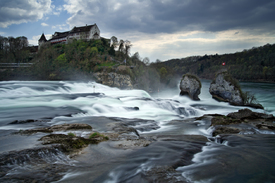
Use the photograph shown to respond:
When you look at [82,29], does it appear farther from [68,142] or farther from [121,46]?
[68,142]

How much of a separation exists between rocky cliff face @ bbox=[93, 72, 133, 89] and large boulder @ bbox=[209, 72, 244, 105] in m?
26.1

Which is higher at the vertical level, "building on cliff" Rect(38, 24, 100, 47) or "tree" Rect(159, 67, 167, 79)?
"building on cliff" Rect(38, 24, 100, 47)

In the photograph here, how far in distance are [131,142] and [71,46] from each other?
62.6 meters

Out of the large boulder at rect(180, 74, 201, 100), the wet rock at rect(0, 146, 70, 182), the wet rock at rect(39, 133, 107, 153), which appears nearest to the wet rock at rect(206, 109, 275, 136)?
the wet rock at rect(39, 133, 107, 153)

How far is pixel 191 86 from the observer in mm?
44281

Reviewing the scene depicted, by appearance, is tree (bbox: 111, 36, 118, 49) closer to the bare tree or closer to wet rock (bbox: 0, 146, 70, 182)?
the bare tree

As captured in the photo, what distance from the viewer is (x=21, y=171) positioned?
485 centimetres

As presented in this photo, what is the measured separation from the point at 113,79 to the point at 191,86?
24.0 m

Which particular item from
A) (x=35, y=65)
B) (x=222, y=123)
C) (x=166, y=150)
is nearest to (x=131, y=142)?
(x=166, y=150)

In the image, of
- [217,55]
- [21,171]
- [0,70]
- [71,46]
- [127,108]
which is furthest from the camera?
[217,55]

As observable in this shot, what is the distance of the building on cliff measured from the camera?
253 feet

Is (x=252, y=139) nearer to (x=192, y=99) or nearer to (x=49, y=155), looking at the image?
(x=49, y=155)

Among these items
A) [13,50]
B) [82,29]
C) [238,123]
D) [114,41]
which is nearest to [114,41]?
[114,41]

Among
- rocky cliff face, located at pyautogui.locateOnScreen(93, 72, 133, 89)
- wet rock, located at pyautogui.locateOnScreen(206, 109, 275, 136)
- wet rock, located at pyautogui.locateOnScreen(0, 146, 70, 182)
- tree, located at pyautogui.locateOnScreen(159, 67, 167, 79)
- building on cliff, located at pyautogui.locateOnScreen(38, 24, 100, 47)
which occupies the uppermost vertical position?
building on cliff, located at pyautogui.locateOnScreen(38, 24, 100, 47)
